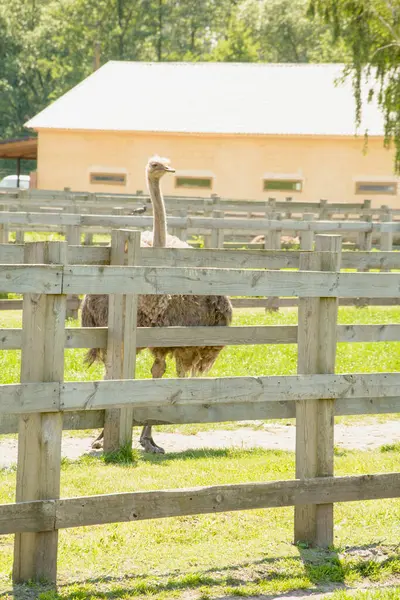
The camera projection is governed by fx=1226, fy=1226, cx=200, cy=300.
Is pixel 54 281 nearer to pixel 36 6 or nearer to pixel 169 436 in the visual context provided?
pixel 169 436

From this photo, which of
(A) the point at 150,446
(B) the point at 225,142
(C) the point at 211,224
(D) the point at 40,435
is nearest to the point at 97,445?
(A) the point at 150,446

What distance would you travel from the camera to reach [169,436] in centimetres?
883

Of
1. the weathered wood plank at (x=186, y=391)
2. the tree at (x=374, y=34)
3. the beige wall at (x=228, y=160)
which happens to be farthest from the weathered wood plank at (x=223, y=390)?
the beige wall at (x=228, y=160)

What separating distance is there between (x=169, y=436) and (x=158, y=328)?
1.31m

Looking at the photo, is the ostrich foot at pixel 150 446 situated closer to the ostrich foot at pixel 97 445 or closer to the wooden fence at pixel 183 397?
the ostrich foot at pixel 97 445

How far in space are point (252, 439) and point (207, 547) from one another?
3.08 metres

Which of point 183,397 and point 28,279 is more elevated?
point 28,279

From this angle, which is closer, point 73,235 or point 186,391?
point 186,391

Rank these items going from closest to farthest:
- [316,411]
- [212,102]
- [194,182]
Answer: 1. [316,411]
2. [194,182]
3. [212,102]

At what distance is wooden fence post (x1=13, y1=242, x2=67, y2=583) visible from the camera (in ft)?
16.3

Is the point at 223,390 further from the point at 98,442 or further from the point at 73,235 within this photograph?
the point at 73,235

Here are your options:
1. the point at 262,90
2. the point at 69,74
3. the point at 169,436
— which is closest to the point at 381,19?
the point at 262,90

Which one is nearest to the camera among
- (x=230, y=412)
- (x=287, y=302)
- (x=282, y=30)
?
(x=230, y=412)

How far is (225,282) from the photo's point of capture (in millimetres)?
5492
